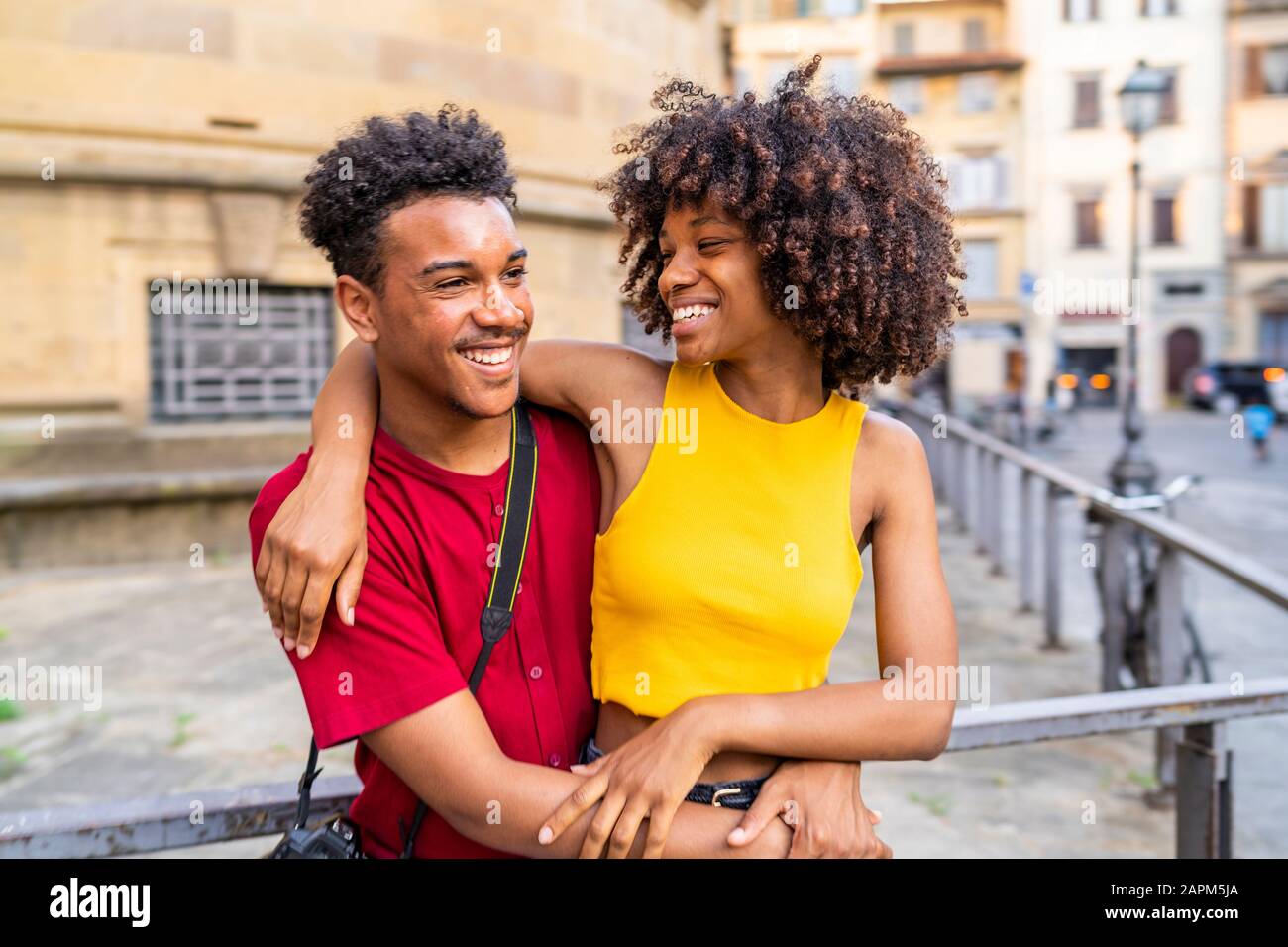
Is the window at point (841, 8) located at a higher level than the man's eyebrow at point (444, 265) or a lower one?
higher

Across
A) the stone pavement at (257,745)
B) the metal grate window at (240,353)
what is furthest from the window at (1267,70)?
the metal grate window at (240,353)

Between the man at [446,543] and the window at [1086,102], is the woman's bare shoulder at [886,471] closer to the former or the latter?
the man at [446,543]

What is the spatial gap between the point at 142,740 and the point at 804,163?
4.24 metres

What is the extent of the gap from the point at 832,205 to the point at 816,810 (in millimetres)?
969

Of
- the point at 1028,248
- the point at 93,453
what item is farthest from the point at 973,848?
the point at 1028,248

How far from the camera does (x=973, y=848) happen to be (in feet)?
14.0

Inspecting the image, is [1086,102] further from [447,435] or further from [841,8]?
[447,435]

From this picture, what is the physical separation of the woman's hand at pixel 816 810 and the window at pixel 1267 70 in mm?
42915

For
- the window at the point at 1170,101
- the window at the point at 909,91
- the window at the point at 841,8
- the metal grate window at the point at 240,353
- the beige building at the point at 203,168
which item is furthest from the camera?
the window at the point at 909,91

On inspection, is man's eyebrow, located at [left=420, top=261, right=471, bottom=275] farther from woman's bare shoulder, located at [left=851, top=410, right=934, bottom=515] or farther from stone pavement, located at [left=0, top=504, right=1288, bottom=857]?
stone pavement, located at [left=0, top=504, right=1288, bottom=857]

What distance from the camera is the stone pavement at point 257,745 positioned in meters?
4.46

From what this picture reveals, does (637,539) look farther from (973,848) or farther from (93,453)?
(93,453)

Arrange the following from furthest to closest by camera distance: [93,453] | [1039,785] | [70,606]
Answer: [93,453] → [70,606] → [1039,785]
